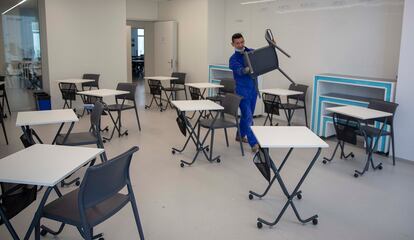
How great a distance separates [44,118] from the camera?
3885 millimetres

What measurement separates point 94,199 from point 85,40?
22.6ft

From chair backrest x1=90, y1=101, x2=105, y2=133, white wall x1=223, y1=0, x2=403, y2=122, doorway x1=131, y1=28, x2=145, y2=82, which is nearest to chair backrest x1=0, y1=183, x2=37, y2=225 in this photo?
chair backrest x1=90, y1=101, x2=105, y2=133

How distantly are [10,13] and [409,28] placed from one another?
7.70 meters

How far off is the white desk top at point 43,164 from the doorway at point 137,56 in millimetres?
12586

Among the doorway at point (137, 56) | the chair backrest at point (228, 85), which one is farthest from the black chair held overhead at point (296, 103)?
the doorway at point (137, 56)

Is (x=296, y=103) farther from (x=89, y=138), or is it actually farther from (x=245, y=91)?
(x=89, y=138)

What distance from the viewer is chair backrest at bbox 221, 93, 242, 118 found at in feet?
16.1

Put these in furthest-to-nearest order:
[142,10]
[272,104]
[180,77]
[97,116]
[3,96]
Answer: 1. [142,10]
2. [180,77]
3. [3,96]
4. [272,104]
5. [97,116]

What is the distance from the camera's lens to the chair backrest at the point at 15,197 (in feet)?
7.94

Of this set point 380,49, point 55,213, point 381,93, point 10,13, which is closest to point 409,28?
point 380,49

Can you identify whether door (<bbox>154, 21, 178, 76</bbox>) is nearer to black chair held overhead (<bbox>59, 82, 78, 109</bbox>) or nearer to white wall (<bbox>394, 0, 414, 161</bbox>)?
black chair held overhead (<bbox>59, 82, 78, 109</bbox>)

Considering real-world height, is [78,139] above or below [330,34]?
below

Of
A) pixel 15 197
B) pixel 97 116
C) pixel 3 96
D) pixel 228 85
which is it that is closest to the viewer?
pixel 15 197

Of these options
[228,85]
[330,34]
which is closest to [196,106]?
[228,85]
